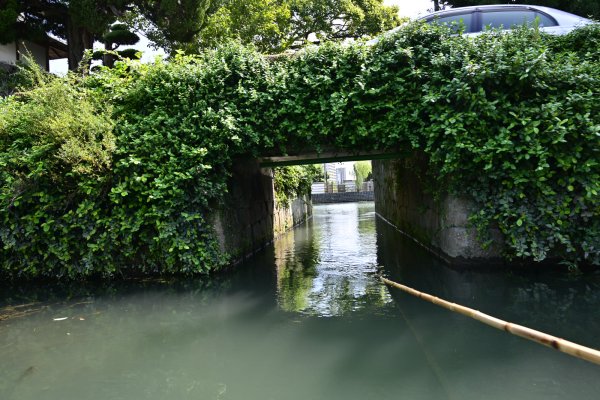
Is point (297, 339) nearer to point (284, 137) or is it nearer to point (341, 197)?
point (284, 137)

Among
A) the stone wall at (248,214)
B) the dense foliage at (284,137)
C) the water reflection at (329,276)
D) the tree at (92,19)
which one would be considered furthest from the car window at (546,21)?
the tree at (92,19)

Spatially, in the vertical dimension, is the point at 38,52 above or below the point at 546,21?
above

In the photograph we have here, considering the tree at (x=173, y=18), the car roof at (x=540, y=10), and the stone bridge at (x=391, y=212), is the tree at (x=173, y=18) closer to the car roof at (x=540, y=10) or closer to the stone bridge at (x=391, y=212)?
the stone bridge at (x=391, y=212)

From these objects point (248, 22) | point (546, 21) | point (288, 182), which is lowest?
A: point (288, 182)

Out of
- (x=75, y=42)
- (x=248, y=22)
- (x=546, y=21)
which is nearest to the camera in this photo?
(x=546, y=21)

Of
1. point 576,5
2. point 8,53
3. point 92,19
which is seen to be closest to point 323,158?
point 576,5

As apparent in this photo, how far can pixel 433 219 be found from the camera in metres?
7.58

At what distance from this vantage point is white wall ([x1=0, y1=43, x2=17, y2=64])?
16.4m

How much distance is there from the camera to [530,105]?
17.7 feet

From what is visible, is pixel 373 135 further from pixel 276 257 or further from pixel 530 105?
pixel 276 257

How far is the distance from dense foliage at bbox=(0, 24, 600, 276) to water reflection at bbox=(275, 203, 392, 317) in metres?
1.57

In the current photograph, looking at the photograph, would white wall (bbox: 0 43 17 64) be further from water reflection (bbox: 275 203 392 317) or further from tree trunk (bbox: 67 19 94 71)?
water reflection (bbox: 275 203 392 317)

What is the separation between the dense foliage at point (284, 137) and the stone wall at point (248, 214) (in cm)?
62

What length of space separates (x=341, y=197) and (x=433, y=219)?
27.5m
